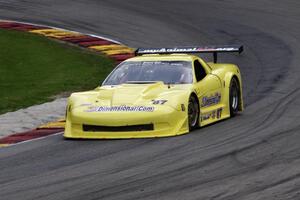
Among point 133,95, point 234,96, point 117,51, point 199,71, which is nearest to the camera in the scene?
point 133,95

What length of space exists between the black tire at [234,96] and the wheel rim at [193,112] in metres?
1.58

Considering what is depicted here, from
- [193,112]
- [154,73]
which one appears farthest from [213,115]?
[154,73]

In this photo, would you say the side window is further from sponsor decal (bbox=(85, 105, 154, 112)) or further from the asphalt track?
sponsor decal (bbox=(85, 105, 154, 112))

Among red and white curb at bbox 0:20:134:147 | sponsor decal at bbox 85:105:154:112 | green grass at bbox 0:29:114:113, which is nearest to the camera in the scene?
sponsor decal at bbox 85:105:154:112

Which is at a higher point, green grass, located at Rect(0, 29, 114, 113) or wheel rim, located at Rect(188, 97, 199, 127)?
wheel rim, located at Rect(188, 97, 199, 127)

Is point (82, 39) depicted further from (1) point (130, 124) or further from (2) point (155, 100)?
(1) point (130, 124)

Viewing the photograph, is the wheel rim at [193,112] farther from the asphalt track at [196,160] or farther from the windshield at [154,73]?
the windshield at [154,73]

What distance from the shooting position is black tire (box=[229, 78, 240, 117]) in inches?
613

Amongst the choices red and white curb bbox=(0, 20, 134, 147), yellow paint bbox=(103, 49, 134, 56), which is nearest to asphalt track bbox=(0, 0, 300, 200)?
yellow paint bbox=(103, 49, 134, 56)

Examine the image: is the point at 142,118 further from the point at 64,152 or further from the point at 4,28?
the point at 4,28

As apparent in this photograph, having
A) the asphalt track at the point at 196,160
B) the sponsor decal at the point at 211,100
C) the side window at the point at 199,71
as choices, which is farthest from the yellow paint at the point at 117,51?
the sponsor decal at the point at 211,100

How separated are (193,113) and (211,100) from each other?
971 millimetres

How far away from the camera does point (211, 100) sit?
14836mm

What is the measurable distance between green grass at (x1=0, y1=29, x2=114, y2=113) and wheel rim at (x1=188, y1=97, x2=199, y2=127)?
13.4 ft
